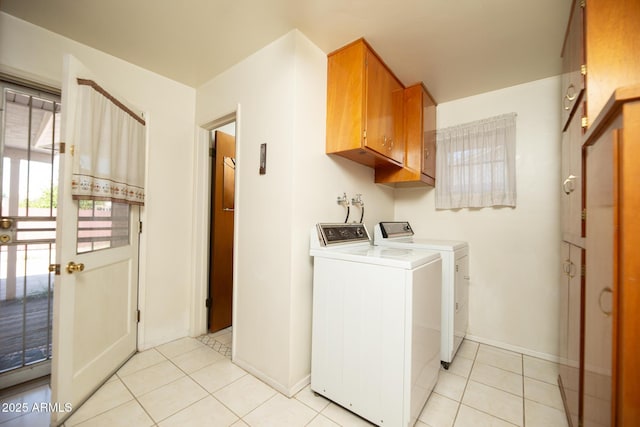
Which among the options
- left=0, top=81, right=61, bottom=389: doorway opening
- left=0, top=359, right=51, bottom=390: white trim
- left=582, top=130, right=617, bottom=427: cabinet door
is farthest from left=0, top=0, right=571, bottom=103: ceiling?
left=0, top=359, right=51, bottom=390: white trim

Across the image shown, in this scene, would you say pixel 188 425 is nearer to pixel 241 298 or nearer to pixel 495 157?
pixel 241 298

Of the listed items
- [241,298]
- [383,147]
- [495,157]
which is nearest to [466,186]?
[495,157]

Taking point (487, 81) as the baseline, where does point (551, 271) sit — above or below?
below

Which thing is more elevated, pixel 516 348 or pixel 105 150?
pixel 105 150

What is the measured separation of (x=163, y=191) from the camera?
2354mm

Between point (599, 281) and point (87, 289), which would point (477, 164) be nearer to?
point (599, 281)

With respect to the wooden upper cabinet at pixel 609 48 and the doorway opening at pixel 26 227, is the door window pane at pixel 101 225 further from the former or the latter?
the wooden upper cabinet at pixel 609 48

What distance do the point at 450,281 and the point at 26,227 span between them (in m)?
3.25

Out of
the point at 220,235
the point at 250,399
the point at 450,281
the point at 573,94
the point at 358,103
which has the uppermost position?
the point at 358,103

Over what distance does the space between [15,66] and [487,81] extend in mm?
3656

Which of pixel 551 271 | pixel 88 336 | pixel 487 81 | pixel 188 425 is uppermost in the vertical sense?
pixel 487 81

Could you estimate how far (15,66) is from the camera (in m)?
1.64

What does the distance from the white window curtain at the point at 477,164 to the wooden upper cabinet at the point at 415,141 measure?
0.90ft

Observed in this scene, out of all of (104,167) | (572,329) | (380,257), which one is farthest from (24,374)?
(572,329)
